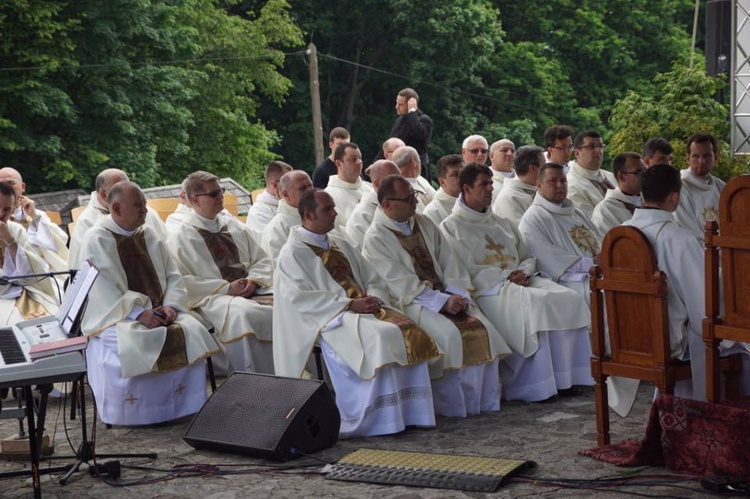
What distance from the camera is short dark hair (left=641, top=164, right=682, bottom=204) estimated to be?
6398mm

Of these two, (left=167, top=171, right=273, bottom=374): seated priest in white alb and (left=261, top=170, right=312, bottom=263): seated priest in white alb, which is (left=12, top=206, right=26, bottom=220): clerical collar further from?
(left=261, top=170, right=312, bottom=263): seated priest in white alb

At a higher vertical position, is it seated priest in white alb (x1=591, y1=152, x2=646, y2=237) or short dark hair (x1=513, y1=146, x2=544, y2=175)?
short dark hair (x1=513, y1=146, x2=544, y2=175)

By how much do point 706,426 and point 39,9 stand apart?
15.6 m

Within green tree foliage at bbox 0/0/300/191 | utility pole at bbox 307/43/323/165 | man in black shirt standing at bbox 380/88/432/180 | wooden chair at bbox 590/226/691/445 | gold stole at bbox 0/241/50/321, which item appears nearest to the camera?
wooden chair at bbox 590/226/691/445

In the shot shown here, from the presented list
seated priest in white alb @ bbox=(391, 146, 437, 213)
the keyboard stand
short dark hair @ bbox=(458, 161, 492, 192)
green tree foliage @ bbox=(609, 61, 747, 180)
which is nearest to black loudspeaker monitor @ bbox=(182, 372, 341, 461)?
the keyboard stand

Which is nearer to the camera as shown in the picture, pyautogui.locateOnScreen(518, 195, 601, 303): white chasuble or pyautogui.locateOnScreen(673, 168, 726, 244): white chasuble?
pyautogui.locateOnScreen(518, 195, 601, 303): white chasuble

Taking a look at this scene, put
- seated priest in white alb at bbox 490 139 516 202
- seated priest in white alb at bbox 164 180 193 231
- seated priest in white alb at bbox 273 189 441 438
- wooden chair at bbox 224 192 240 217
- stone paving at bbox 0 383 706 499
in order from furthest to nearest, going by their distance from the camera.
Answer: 1. wooden chair at bbox 224 192 240 217
2. seated priest in white alb at bbox 490 139 516 202
3. seated priest in white alb at bbox 164 180 193 231
4. seated priest in white alb at bbox 273 189 441 438
5. stone paving at bbox 0 383 706 499

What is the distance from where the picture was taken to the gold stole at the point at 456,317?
25.1 ft

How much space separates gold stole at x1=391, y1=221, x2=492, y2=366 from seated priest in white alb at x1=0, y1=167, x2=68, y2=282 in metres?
2.87

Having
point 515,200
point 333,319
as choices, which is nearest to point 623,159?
point 515,200

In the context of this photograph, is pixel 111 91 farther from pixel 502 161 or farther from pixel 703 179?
pixel 703 179

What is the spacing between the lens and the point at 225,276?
8.73 meters

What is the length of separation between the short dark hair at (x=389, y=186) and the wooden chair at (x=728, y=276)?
252cm

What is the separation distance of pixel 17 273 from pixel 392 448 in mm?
3413
